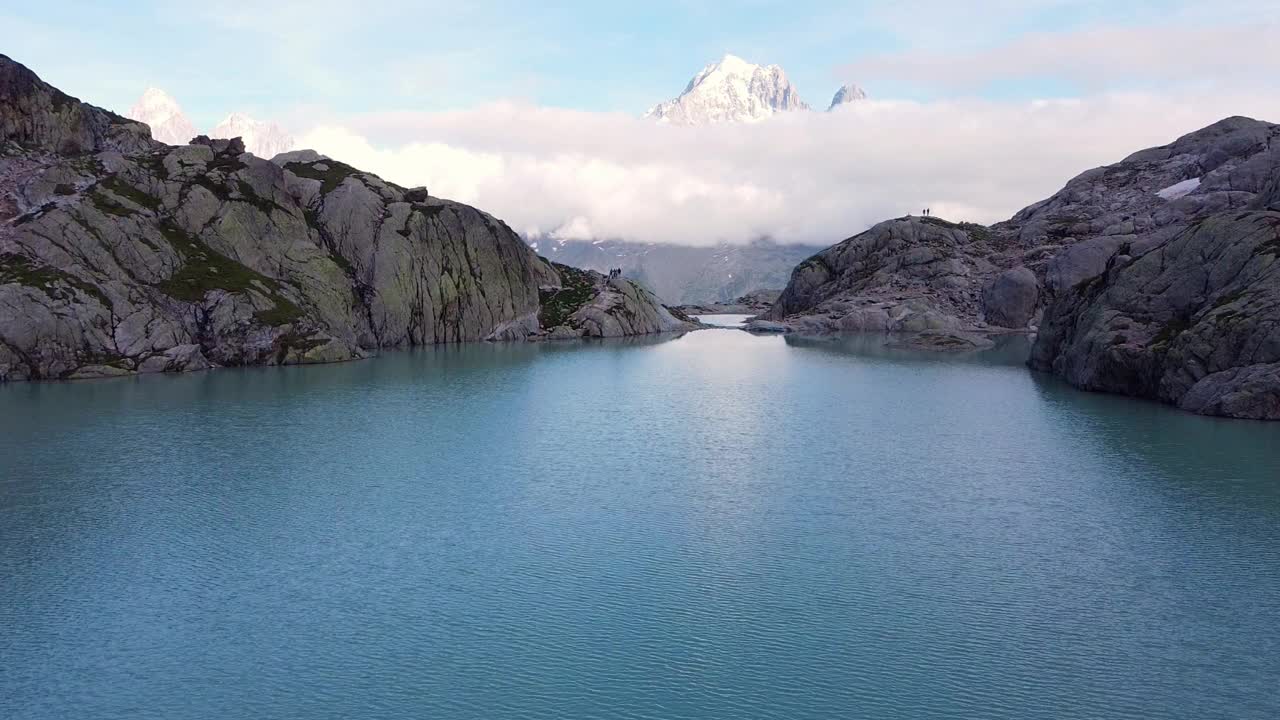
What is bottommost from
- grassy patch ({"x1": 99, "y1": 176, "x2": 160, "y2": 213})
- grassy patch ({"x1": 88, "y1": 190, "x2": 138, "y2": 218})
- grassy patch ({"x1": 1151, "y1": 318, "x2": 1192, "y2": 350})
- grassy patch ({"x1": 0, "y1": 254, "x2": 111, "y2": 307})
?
grassy patch ({"x1": 1151, "y1": 318, "x2": 1192, "y2": 350})

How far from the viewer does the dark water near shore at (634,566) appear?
1161 inches

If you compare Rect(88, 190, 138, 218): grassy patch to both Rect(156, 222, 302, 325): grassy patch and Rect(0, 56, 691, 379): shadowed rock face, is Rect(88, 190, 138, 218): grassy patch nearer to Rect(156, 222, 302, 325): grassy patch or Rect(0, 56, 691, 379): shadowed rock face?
Rect(0, 56, 691, 379): shadowed rock face

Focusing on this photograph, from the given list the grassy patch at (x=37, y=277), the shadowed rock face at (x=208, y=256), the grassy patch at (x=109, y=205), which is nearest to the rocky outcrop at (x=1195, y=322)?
the shadowed rock face at (x=208, y=256)

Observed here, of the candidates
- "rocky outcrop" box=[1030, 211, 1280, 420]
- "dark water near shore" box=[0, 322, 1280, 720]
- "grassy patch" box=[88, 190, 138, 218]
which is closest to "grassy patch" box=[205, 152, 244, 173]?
"grassy patch" box=[88, 190, 138, 218]

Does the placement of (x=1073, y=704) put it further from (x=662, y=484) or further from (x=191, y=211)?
(x=191, y=211)

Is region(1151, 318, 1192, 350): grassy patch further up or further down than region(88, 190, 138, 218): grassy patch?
further down

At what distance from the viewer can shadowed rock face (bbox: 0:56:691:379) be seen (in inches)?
4227

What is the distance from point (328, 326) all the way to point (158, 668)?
113421mm

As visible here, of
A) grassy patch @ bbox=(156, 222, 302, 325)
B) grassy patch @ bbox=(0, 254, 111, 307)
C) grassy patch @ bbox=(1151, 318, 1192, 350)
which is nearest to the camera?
grassy patch @ bbox=(1151, 318, 1192, 350)

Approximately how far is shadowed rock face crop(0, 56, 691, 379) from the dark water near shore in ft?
88.6

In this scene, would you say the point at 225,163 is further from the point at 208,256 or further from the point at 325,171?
the point at 208,256

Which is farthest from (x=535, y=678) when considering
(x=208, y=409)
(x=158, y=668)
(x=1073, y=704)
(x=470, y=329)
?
(x=470, y=329)

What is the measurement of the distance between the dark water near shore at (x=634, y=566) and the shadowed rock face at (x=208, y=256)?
1063 inches

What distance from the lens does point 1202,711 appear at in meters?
27.7
